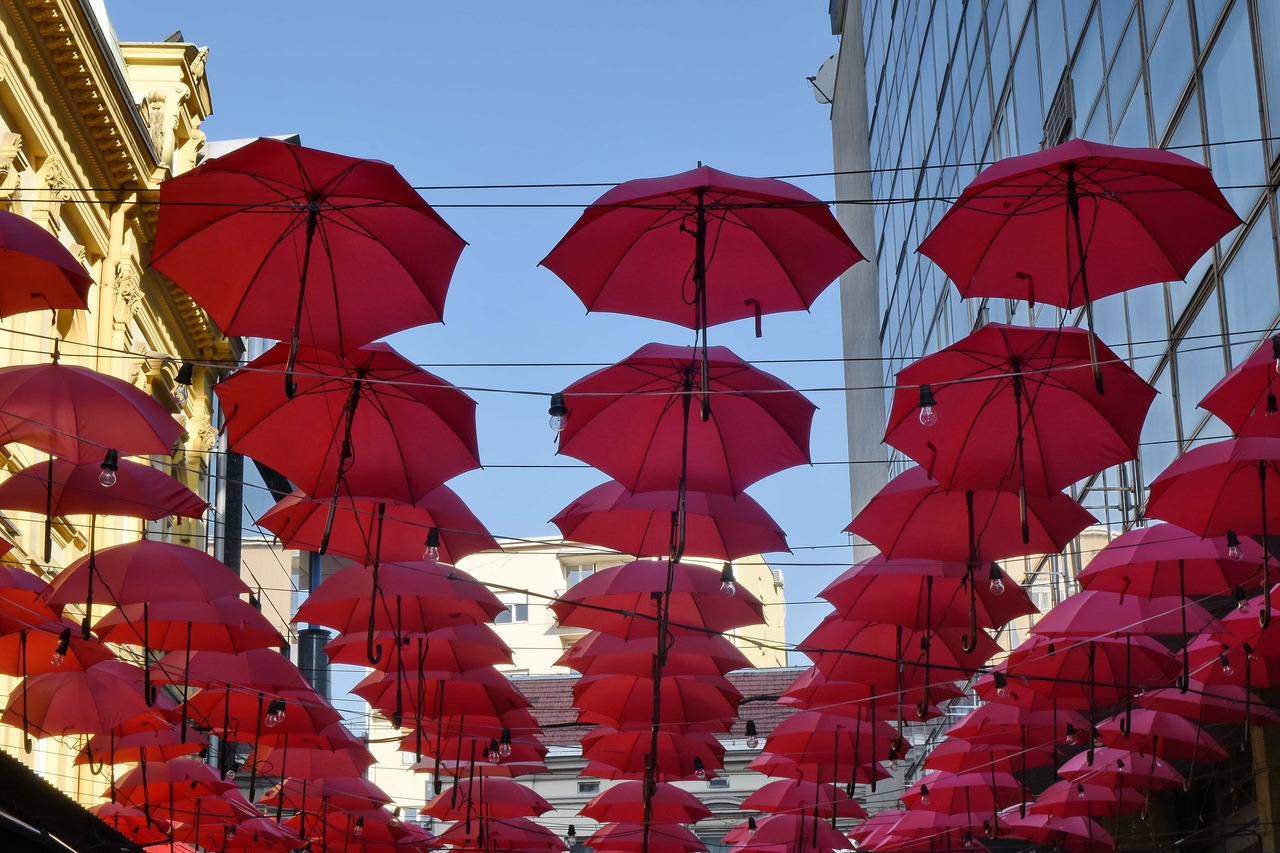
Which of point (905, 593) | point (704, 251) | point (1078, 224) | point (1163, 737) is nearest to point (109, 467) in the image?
point (704, 251)

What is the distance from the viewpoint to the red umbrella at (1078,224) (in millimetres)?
10273

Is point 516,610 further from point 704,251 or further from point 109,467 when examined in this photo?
point 704,251

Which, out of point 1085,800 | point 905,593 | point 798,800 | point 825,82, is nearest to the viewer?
point 905,593

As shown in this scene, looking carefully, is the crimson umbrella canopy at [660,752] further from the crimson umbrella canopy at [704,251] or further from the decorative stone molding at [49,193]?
the crimson umbrella canopy at [704,251]

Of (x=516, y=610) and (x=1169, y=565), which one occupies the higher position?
(x=516, y=610)

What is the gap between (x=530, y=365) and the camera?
40.9ft

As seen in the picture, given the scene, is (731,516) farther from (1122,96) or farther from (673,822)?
(673,822)

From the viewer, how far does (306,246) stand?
11320mm

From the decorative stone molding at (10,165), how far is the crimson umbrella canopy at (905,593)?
11278 millimetres

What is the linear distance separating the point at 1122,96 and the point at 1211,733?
844 cm

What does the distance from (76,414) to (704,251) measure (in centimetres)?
529

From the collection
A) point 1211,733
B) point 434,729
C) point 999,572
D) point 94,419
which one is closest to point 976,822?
point 1211,733

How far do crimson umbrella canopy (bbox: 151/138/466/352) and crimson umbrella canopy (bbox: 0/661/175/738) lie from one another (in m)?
7.22

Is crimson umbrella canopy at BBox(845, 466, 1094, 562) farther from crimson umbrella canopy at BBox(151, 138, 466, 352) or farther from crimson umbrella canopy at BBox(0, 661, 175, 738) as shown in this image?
crimson umbrella canopy at BBox(0, 661, 175, 738)
